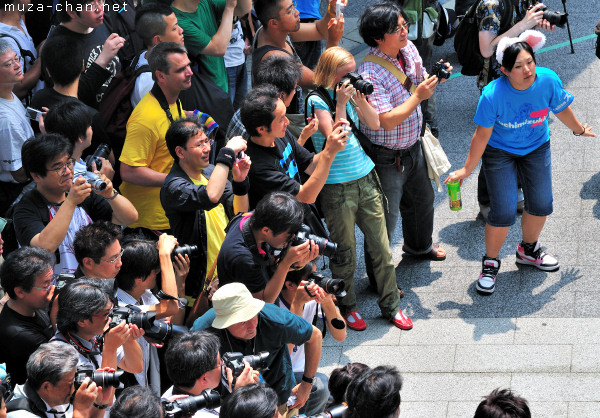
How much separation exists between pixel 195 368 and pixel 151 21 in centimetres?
320

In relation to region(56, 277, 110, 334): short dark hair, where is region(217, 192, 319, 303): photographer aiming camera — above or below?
below

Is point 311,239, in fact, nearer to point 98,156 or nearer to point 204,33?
point 98,156

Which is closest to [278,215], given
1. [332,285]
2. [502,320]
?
[332,285]

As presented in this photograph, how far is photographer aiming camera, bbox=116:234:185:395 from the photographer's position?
5.02 metres

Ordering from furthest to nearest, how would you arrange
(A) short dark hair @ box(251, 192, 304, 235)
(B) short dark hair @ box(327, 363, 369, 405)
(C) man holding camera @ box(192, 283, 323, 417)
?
(A) short dark hair @ box(251, 192, 304, 235) → (B) short dark hair @ box(327, 363, 369, 405) → (C) man holding camera @ box(192, 283, 323, 417)

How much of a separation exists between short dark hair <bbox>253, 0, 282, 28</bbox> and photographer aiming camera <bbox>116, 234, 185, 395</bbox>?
7.98 feet

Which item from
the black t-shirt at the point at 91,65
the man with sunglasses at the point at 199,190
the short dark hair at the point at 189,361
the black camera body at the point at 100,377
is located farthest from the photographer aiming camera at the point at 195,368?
the black t-shirt at the point at 91,65

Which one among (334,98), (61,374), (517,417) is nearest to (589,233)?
(334,98)

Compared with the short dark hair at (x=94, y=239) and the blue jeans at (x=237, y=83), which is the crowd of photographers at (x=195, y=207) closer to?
the short dark hair at (x=94, y=239)

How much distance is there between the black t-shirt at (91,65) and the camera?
21.4 ft

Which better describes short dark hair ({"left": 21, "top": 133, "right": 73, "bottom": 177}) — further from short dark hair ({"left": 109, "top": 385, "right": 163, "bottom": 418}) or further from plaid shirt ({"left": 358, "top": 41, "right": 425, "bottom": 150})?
plaid shirt ({"left": 358, "top": 41, "right": 425, "bottom": 150})

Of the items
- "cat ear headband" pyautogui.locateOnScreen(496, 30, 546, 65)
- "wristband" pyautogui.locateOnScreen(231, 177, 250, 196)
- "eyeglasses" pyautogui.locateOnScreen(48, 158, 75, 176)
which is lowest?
"wristband" pyautogui.locateOnScreen(231, 177, 250, 196)

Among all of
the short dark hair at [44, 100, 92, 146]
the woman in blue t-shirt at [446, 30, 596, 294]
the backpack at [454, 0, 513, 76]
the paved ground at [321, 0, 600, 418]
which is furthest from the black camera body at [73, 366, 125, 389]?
the backpack at [454, 0, 513, 76]

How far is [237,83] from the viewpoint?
7.94 m
